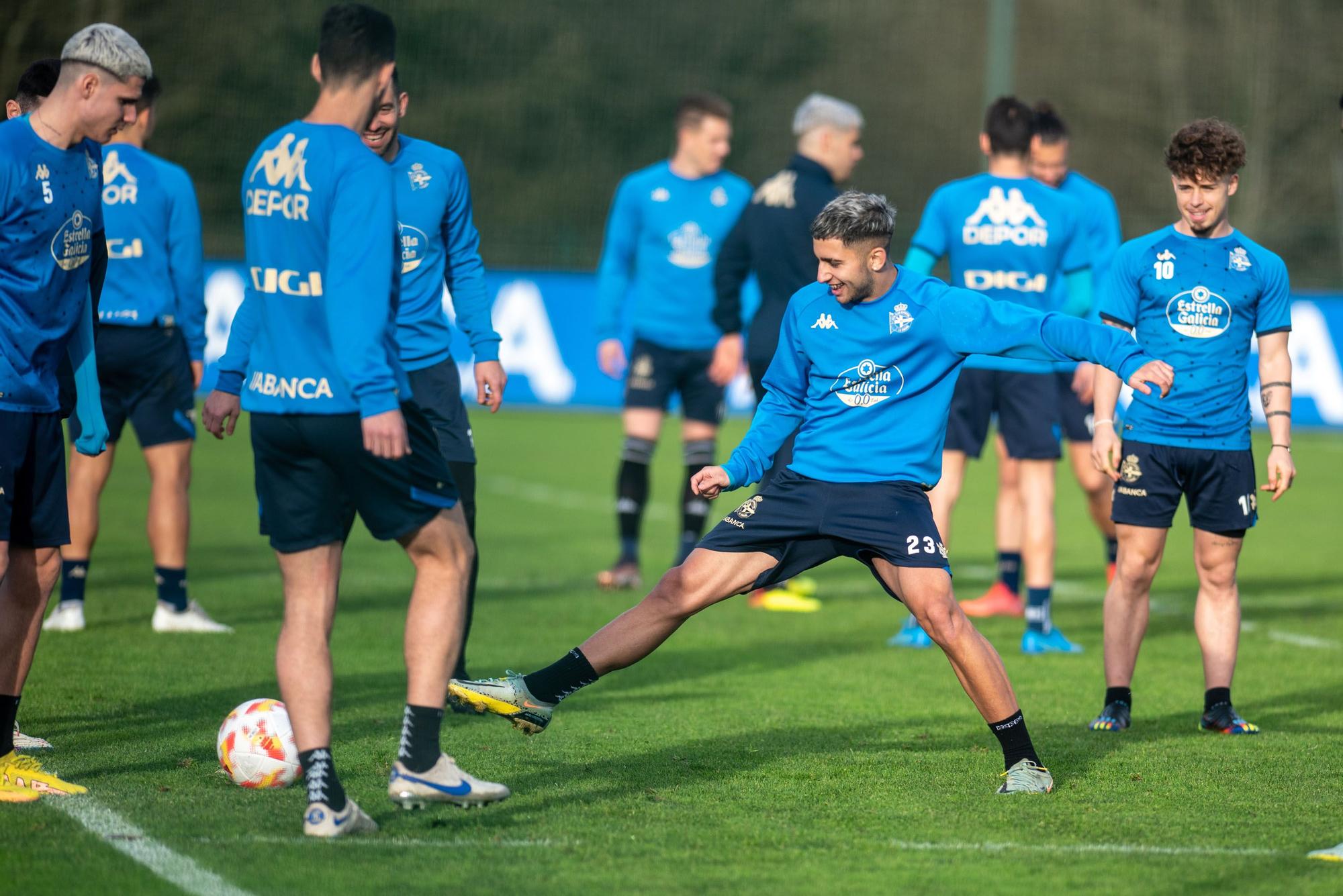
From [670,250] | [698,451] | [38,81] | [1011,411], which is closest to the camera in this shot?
[38,81]

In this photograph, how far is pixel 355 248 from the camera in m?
4.36

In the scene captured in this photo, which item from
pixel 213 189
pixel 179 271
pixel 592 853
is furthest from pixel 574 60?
pixel 592 853

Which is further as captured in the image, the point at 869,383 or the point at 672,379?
the point at 672,379

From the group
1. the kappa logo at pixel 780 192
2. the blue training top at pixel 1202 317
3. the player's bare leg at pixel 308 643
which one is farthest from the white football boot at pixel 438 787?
the kappa logo at pixel 780 192

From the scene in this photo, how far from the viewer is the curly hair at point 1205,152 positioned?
6.16m

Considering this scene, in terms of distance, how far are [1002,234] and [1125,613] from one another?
102 inches

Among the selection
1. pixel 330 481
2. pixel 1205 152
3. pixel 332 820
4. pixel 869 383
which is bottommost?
pixel 332 820

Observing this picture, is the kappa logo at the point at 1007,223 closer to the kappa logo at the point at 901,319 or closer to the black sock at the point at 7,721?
the kappa logo at the point at 901,319

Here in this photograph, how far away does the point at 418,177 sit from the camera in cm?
588

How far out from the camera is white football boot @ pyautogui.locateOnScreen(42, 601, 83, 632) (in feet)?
26.7

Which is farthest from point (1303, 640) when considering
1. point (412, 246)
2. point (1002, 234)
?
point (412, 246)

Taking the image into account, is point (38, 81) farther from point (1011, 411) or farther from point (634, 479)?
point (634, 479)

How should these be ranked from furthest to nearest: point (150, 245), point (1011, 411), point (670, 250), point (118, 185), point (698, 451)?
point (670, 250), point (698, 451), point (1011, 411), point (150, 245), point (118, 185)

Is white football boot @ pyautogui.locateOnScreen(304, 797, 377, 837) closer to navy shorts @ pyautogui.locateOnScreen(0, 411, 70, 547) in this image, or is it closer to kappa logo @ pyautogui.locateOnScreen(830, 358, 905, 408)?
navy shorts @ pyautogui.locateOnScreen(0, 411, 70, 547)
